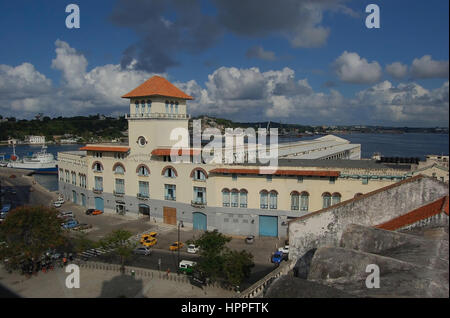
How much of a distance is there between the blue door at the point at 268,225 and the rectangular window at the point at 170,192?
43.6 ft

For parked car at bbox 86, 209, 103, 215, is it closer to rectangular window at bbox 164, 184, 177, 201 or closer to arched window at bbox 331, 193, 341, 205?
rectangular window at bbox 164, 184, 177, 201

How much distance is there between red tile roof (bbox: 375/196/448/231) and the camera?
69.7ft

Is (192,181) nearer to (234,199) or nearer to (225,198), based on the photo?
(225,198)

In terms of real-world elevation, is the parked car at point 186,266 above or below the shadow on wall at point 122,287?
above

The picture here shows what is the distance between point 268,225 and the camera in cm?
4638

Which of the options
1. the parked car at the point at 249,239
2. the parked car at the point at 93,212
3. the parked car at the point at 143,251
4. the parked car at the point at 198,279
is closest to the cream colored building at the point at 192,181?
the parked car at the point at 93,212

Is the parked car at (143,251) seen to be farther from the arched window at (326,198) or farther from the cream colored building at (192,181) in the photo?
the arched window at (326,198)

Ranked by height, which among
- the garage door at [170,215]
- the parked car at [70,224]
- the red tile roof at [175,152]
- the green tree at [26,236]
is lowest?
the parked car at [70,224]

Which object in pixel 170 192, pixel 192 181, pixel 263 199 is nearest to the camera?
pixel 263 199

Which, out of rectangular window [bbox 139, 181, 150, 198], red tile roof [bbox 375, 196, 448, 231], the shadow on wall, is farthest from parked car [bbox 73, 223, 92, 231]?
red tile roof [bbox 375, 196, 448, 231]

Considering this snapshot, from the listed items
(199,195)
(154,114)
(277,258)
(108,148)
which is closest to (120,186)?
(108,148)

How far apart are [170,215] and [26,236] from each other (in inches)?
817

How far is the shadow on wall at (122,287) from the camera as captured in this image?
30286 millimetres

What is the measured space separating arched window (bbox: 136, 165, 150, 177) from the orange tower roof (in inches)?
439
